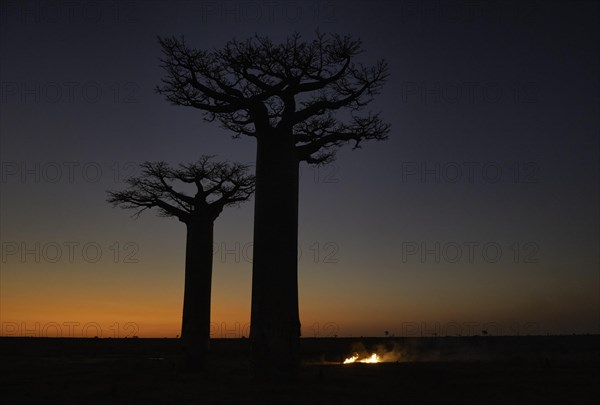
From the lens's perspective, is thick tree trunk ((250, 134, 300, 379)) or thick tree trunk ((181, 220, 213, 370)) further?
thick tree trunk ((181, 220, 213, 370))

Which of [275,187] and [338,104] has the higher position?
[338,104]

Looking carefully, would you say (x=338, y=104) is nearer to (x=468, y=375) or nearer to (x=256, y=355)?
(x=256, y=355)

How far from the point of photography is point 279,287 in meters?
14.8

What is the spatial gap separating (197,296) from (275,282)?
9.18 meters

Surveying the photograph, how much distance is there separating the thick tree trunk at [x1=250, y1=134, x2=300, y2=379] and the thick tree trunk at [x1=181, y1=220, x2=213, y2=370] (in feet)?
28.0

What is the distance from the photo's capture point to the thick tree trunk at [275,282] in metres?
14.8

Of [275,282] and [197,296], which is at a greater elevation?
[197,296]

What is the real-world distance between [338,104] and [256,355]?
261 inches

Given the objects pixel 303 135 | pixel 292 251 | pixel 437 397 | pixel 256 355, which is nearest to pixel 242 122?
pixel 303 135

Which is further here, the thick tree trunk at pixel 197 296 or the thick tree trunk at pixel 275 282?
the thick tree trunk at pixel 197 296

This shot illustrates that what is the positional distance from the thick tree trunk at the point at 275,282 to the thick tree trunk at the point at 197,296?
28.0ft

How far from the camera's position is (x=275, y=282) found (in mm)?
14789

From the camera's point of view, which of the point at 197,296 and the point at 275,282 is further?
the point at 197,296

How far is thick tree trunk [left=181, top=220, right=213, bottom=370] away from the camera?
23.2 meters
